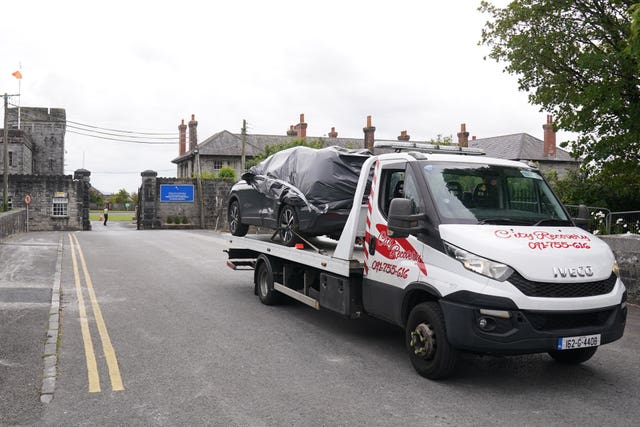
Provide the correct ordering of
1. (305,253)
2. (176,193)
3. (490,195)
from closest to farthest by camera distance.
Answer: (490,195)
(305,253)
(176,193)

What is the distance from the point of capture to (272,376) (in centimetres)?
569

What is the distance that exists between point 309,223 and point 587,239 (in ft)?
12.2

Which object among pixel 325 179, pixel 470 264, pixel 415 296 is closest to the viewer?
pixel 470 264

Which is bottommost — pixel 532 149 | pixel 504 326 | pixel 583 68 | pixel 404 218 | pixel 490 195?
pixel 504 326

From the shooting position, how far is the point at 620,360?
6520 millimetres

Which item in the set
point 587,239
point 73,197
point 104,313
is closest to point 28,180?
point 73,197

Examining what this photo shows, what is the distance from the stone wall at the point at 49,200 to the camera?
39062 millimetres

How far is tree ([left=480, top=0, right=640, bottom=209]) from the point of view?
14.5 m

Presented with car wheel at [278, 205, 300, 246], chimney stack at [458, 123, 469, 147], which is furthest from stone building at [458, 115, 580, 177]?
car wheel at [278, 205, 300, 246]

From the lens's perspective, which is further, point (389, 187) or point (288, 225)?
point (288, 225)

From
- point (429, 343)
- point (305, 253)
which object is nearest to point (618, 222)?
point (305, 253)

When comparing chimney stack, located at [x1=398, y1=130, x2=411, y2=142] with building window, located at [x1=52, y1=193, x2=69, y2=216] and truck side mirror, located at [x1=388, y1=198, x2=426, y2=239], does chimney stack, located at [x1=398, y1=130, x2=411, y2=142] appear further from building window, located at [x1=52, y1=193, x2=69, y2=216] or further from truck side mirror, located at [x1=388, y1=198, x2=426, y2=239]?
truck side mirror, located at [x1=388, y1=198, x2=426, y2=239]

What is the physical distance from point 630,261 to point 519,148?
48259 millimetres

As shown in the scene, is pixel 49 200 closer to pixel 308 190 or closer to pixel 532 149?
pixel 308 190
